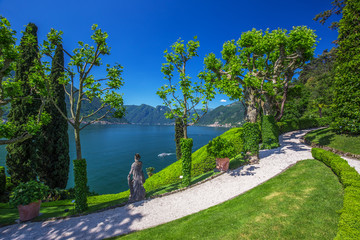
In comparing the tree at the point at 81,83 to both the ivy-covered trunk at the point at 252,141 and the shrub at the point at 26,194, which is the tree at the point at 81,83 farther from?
the ivy-covered trunk at the point at 252,141

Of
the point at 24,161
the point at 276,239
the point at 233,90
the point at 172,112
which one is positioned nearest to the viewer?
the point at 276,239

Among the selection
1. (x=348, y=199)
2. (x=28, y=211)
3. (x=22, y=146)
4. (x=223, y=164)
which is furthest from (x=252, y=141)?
(x=22, y=146)

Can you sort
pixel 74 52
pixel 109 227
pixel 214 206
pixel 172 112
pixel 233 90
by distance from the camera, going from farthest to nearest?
pixel 233 90, pixel 172 112, pixel 74 52, pixel 214 206, pixel 109 227

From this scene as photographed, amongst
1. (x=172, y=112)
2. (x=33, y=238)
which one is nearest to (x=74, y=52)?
(x=172, y=112)

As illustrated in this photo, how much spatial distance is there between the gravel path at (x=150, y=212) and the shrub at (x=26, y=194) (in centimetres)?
120

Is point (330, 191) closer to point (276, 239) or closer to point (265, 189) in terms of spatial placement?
point (265, 189)

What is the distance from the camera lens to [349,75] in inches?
558

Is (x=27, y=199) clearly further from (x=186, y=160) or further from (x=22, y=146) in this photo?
(x=22, y=146)

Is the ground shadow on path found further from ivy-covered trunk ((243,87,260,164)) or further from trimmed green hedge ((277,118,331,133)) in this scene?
trimmed green hedge ((277,118,331,133))

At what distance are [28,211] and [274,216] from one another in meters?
12.9

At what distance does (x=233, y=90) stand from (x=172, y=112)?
233 inches

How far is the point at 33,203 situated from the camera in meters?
9.11

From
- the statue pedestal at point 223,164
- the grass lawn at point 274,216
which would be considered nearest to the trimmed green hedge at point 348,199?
the grass lawn at point 274,216

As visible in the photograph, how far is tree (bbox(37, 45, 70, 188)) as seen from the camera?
18.2 metres
